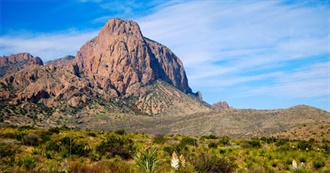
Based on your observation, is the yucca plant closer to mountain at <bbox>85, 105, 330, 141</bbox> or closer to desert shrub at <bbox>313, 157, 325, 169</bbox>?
desert shrub at <bbox>313, 157, 325, 169</bbox>

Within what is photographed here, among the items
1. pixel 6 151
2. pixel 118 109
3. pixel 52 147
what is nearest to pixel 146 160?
pixel 6 151

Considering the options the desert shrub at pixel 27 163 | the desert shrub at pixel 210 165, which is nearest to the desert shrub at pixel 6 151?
the desert shrub at pixel 27 163

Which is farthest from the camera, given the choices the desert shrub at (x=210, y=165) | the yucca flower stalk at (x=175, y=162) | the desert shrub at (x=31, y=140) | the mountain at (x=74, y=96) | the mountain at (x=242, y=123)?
the mountain at (x=74, y=96)

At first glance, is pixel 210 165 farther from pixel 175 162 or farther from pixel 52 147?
pixel 52 147

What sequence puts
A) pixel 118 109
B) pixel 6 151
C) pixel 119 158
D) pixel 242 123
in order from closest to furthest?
pixel 6 151
pixel 119 158
pixel 242 123
pixel 118 109

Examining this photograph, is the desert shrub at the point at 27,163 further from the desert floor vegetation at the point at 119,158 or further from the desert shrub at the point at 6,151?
the desert shrub at the point at 6,151

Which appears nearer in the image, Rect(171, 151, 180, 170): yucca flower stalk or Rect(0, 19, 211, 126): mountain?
Rect(171, 151, 180, 170): yucca flower stalk

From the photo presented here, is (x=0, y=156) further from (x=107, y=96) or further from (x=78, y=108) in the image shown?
(x=107, y=96)

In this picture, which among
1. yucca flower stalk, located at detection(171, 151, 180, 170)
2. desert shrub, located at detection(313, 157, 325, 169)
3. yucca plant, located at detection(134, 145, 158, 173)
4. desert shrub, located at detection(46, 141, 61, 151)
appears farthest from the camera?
desert shrub, located at detection(46, 141, 61, 151)

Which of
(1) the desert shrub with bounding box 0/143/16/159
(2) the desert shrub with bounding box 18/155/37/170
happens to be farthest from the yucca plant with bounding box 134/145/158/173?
(1) the desert shrub with bounding box 0/143/16/159

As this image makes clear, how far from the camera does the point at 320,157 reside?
70.8 feet

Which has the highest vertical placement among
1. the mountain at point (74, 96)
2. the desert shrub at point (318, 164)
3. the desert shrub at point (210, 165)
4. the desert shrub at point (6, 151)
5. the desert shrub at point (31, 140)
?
the mountain at point (74, 96)

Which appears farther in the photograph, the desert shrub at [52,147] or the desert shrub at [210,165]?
the desert shrub at [52,147]

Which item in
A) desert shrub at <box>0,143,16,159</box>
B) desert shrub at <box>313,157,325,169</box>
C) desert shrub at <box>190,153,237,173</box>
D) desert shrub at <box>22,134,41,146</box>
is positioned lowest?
desert shrub at <box>313,157,325,169</box>
